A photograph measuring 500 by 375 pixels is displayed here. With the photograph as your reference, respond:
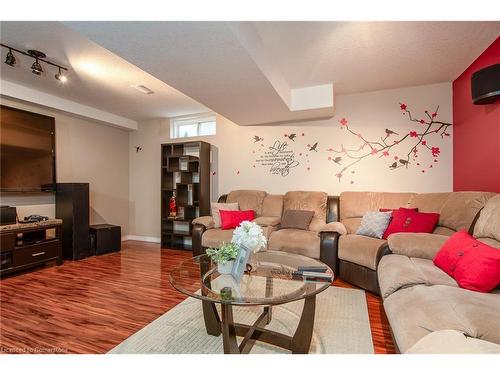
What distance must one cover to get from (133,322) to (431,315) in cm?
195

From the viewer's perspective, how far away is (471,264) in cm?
147

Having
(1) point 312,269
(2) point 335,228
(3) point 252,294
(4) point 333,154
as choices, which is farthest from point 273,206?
(3) point 252,294

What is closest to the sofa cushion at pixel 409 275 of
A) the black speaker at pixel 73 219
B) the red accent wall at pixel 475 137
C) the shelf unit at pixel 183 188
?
the red accent wall at pixel 475 137

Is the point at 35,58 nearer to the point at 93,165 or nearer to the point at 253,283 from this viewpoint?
the point at 93,165

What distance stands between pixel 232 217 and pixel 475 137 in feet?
9.44

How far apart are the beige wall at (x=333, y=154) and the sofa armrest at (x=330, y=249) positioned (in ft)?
3.62

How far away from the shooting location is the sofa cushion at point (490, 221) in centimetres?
177

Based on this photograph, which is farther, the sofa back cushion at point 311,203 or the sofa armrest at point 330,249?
the sofa back cushion at point 311,203

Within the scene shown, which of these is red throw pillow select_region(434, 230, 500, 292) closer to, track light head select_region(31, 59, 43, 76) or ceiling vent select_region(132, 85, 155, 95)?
ceiling vent select_region(132, 85, 155, 95)

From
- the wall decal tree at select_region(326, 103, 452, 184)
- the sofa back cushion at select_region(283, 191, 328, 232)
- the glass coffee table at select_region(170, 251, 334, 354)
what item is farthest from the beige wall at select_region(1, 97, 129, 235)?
the wall decal tree at select_region(326, 103, 452, 184)

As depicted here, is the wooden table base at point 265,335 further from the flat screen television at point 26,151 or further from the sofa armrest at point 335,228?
the flat screen television at point 26,151

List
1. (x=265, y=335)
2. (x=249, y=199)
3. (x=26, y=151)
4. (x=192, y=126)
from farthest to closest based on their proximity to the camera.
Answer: (x=192, y=126) → (x=249, y=199) → (x=26, y=151) → (x=265, y=335)

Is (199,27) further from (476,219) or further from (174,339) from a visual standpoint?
(476,219)

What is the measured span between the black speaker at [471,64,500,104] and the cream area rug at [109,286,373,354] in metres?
2.07
